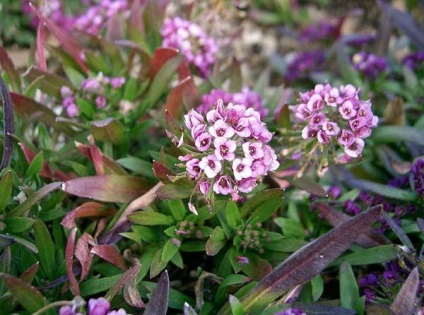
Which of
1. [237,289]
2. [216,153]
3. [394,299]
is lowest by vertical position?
[237,289]

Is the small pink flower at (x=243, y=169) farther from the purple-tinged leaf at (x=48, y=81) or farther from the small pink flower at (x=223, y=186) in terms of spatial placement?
the purple-tinged leaf at (x=48, y=81)

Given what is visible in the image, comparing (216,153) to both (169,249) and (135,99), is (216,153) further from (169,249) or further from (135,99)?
(135,99)

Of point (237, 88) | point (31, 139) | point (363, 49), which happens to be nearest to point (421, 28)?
point (363, 49)

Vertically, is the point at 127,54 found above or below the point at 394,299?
above

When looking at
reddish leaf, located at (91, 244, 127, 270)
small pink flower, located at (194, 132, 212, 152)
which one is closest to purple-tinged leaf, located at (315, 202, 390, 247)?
small pink flower, located at (194, 132, 212, 152)

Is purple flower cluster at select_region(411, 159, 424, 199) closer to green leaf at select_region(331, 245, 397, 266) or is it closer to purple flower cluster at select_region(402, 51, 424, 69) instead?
green leaf at select_region(331, 245, 397, 266)

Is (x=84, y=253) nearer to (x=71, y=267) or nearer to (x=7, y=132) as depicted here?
(x=71, y=267)

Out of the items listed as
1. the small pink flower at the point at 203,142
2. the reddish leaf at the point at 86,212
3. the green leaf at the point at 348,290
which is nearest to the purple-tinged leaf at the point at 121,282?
the reddish leaf at the point at 86,212
